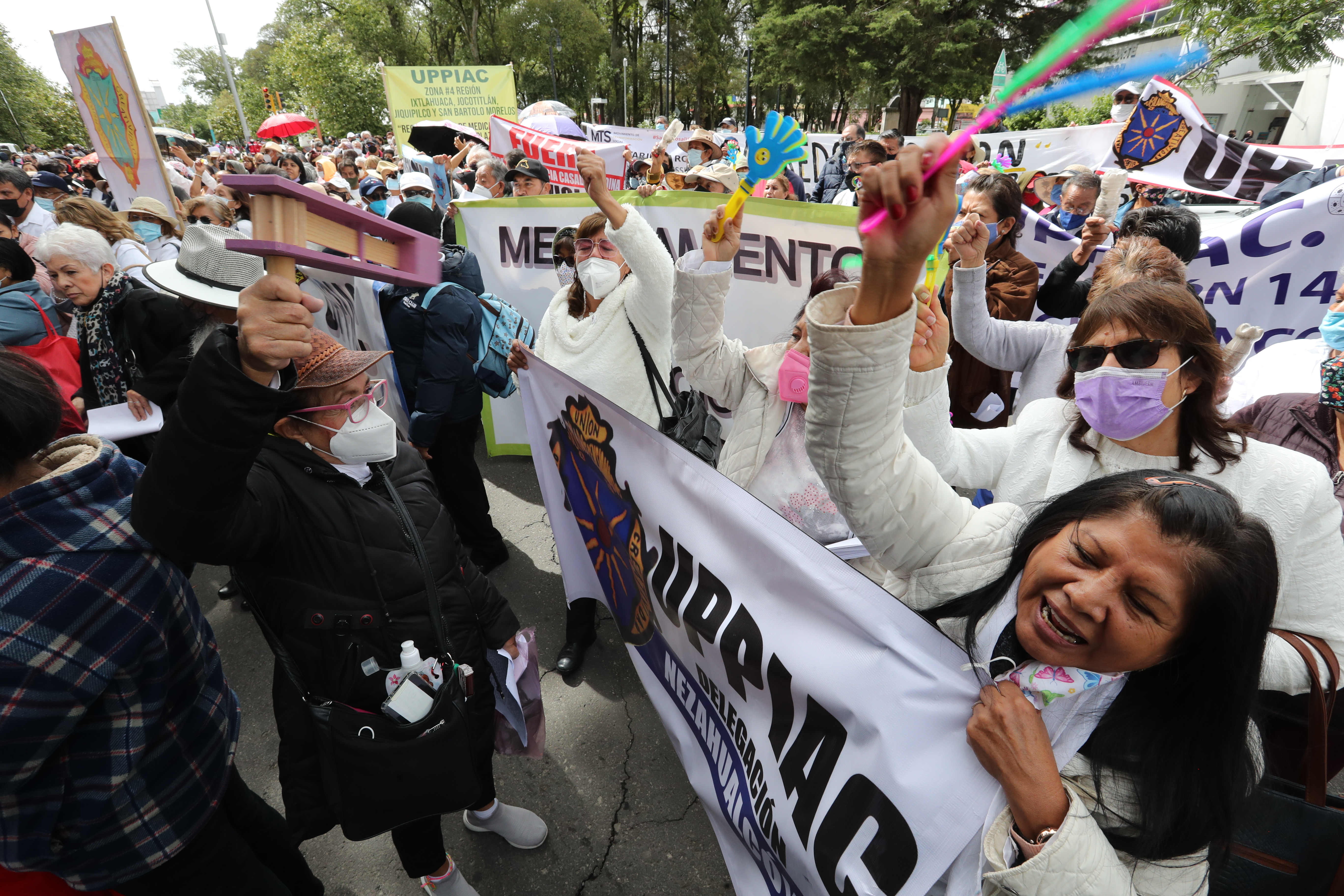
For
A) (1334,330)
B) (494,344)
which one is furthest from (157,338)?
(1334,330)

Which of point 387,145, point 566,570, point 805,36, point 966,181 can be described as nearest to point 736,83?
point 387,145

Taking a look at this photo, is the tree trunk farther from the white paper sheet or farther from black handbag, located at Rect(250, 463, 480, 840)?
black handbag, located at Rect(250, 463, 480, 840)

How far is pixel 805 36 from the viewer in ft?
35.8

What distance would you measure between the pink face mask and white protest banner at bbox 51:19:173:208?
4912 millimetres

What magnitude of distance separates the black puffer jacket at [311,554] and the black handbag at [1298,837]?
1.73m

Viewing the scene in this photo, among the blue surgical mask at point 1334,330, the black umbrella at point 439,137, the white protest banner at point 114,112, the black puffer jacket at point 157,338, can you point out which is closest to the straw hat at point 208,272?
the black puffer jacket at point 157,338

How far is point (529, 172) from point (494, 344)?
3.42 meters

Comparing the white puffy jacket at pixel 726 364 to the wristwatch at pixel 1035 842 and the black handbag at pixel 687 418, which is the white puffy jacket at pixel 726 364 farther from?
the wristwatch at pixel 1035 842

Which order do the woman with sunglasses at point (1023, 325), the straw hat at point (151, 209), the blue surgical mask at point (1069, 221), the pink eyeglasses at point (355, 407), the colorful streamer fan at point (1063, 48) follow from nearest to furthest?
the colorful streamer fan at point (1063, 48)
the pink eyeglasses at point (355, 407)
the woman with sunglasses at point (1023, 325)
the straw hat at point (151, 209)
the blue surgical mask at point (1069, 221)

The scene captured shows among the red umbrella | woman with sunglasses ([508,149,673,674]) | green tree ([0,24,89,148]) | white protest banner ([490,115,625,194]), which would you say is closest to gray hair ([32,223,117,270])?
woman with sunglasses ([508,149,673,674])

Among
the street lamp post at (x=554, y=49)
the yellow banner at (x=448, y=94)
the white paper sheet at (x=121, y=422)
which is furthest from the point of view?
the street lamp post at (x=554, y=49)

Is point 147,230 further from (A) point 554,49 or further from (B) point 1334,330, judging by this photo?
(A) point 554,49

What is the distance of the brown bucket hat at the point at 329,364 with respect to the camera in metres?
1.48

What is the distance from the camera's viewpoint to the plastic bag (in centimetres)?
195
